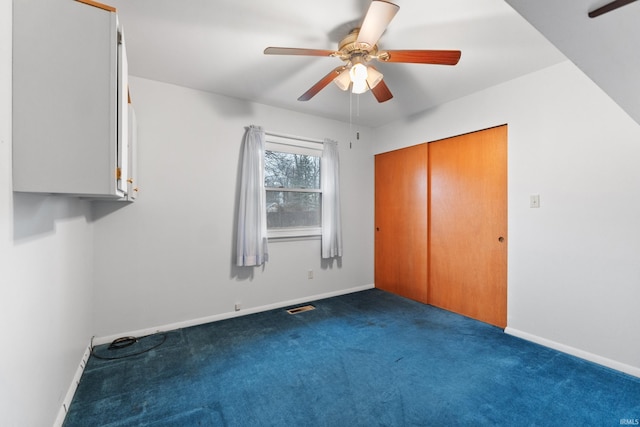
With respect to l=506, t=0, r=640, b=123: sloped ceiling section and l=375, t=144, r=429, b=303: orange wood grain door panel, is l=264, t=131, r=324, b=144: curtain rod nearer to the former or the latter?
l=375, t=144, r=429, b=303: orange wood grain door panel

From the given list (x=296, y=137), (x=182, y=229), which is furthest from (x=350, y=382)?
(x=296, y=137)

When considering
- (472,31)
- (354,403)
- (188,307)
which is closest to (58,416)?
(188,307)

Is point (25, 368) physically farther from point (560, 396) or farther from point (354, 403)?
point (560, 396)

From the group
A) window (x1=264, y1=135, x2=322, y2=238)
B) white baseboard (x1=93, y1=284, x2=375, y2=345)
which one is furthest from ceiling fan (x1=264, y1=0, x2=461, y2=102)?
white baseboard (x1=93, y1=284, x2=375, y2=345)

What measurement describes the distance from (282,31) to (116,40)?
118 centimetres

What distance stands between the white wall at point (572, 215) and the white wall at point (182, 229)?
240 cm

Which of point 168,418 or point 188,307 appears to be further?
point 188,307

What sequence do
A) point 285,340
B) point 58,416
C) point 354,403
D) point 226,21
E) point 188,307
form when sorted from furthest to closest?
1. point 188,307
2. point 285,340
3. point 226,21
4. point 354,403
5. point 58,416

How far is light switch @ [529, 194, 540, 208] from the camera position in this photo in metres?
2.62

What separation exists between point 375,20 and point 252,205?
2172 millimetres

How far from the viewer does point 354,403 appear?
180cm

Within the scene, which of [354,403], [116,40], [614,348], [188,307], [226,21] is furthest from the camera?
[188,307]

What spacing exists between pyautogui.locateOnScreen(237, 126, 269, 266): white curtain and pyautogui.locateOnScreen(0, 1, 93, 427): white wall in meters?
1.43

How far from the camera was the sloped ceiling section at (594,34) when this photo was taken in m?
0.73
